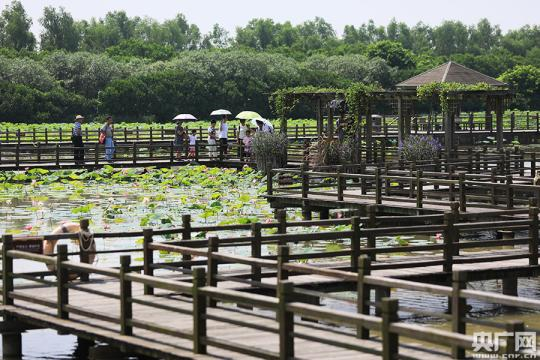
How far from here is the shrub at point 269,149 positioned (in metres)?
39.4

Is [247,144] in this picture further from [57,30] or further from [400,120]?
[57,30]

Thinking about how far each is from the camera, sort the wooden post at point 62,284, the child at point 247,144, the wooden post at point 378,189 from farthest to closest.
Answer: the child at point 247,144, the wooden post at point 378,189, the wooden post at point 62,284

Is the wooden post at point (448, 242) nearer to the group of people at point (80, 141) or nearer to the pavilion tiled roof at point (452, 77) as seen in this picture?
the group of people at point (80, 141)

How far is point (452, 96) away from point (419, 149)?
326 centimetres

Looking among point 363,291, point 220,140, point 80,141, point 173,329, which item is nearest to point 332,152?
point 220,140

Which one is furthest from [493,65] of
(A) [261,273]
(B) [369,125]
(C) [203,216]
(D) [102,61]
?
(A) [261,273]

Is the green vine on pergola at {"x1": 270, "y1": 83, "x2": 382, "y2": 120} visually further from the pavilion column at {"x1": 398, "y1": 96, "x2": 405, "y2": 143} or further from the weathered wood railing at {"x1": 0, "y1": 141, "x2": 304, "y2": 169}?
the weathered wood railing at {"x1": 0, "y1": 141, "x2": 304, "y2": 169}

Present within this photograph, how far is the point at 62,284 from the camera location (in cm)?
1411

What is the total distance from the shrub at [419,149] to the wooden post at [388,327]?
26.1 metres

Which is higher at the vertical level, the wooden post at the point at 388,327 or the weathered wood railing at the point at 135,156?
the weathered wood railing at the point at 135,156

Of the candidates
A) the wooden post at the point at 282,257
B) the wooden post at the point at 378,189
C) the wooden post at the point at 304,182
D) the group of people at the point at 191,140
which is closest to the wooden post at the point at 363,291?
the wooden post at the point at 282,257

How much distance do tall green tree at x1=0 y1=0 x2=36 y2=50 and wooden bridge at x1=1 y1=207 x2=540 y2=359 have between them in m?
129

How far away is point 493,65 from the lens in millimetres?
149750

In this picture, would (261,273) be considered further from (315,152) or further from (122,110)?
(122,110)
